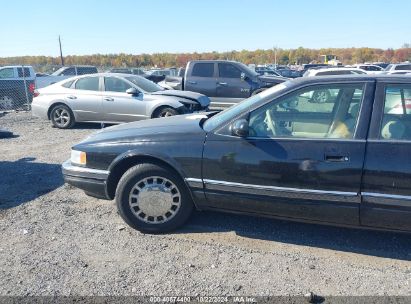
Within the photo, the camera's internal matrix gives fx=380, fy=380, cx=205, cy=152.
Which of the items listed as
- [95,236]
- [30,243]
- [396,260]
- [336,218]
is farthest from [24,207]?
[396,260]

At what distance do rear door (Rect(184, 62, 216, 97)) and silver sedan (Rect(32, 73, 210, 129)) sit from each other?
9.35ft

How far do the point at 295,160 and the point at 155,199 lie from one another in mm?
1465

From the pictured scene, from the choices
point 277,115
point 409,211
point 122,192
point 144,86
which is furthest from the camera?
point 144,86

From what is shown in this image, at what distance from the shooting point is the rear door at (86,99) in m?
10.2

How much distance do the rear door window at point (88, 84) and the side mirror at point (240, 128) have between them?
752cm

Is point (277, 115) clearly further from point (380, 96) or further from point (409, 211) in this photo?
point (409, 211)

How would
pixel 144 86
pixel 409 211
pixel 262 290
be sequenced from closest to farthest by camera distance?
1. pixel 262 290
2. pixel 409 211
3. pixel 144 86

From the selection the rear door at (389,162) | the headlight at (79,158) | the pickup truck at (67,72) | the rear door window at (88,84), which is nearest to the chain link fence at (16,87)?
the pickup truck at (67,72)

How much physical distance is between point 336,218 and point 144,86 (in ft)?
25.6

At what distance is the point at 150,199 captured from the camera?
3.90 m

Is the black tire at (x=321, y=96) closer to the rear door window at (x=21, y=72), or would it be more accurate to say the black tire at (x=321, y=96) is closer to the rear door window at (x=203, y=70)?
the rear door window at (x=203, y=70)

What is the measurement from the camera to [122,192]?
12.8 ft

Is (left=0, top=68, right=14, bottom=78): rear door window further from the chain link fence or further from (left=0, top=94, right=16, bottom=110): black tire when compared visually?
(left=0, top=94, right=16, bottom=110): black tire

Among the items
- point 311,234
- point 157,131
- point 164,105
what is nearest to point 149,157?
point 157,131
